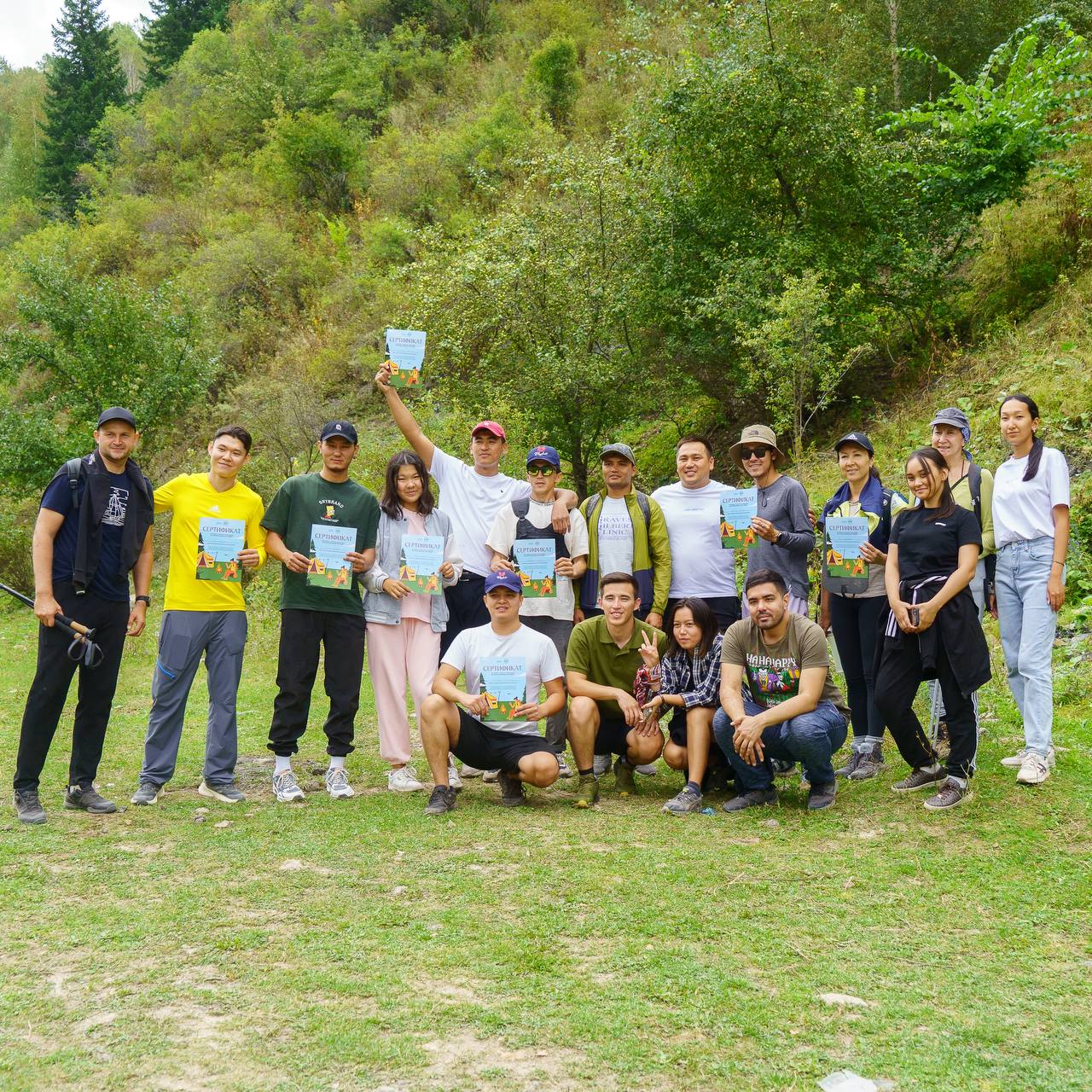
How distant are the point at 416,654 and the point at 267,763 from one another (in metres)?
1.76

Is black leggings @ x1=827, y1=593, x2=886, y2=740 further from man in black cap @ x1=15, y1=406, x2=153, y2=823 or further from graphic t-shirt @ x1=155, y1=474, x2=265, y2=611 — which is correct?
man in black cap @ x1=15, y1=406, x2=153, y2=823

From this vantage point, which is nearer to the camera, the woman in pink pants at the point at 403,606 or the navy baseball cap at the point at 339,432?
the navy baseball cap at the point at 339,432

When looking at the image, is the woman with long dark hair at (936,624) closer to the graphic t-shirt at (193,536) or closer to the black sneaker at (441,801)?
the black sneaker at (441,801)

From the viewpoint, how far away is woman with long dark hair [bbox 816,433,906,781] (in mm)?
6148

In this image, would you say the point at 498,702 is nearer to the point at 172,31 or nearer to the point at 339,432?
the point at 339,432

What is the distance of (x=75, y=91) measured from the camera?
52.2 m

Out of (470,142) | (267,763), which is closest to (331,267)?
(470,142)

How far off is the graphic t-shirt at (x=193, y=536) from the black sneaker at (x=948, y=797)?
4.02 m

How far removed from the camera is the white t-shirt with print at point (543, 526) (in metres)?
6.31

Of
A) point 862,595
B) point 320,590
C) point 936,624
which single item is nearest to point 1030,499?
point 936,624

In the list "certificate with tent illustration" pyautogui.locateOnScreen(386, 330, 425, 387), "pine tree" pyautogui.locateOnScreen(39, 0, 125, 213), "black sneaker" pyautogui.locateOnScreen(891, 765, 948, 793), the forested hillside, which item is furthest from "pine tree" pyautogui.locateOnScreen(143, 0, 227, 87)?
"black sneaker" pyautogui.locateOnScreen(891, 765, 948, 793)

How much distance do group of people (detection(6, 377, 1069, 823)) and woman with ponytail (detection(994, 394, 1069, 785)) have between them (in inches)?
0.6

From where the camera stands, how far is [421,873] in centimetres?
459

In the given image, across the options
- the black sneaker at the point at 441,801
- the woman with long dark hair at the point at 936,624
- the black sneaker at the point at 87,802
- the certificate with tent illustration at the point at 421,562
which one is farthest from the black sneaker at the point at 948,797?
the black sneaker at the point at 87,802
